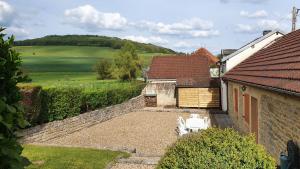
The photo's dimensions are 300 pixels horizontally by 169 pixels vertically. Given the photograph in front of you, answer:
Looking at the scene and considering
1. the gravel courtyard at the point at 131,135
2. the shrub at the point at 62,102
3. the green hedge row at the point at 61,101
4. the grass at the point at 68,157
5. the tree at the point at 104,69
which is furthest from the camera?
the tree at the point at 104,69

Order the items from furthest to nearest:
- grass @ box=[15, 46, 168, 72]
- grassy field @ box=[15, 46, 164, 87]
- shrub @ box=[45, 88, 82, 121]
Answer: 1. grass @ box=[15, 46, 168, 72]
2. grassy field @ box=[15, 46, 164, 87]
3. shrub @ box=[45, 88, 82, 121]

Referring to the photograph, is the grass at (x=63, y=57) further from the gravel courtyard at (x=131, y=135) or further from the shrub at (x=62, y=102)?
the shrub at (x=62, y=102)

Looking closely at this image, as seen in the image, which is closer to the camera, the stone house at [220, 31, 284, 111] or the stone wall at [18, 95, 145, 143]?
the stone wall at [18, 95, 145, 143]

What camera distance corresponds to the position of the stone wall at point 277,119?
28.3ft

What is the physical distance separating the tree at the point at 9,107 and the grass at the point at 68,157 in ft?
22.8

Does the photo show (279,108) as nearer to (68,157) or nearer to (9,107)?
(68,157)

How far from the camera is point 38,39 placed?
10300 centimetres

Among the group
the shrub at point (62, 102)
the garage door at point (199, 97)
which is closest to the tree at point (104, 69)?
the garage door at point (199, 97)

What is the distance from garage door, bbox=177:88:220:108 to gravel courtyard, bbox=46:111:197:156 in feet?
22.1

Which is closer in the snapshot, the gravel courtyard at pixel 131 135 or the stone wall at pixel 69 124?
the gravel courtyard at pixel 131 135

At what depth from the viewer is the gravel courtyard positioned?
16.0m

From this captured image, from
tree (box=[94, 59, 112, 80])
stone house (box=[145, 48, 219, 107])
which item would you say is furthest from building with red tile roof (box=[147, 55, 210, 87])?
tree (box=[94, 59, 112, 80])

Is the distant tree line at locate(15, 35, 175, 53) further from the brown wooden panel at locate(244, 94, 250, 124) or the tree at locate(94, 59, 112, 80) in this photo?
the brown wooden panel at locate(244, 94, 250, 124)

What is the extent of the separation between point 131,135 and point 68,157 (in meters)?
6.40
